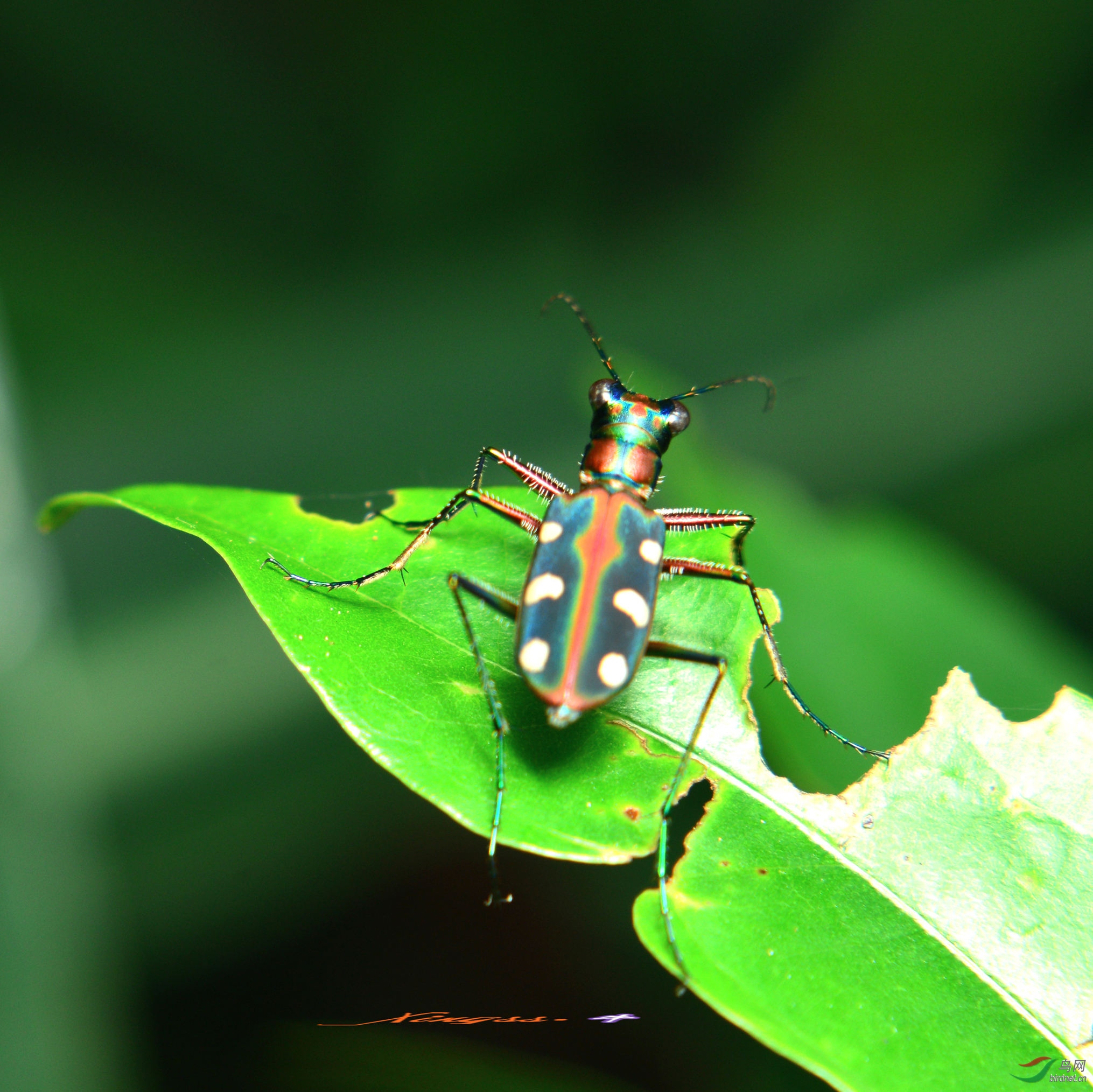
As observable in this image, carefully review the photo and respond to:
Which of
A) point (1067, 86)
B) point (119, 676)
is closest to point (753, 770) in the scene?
point (119, 676)

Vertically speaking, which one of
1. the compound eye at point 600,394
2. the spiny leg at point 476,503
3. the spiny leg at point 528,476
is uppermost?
the compound eye at point 600,394

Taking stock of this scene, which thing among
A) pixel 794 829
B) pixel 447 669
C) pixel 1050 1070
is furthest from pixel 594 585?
pixel 1050 1070

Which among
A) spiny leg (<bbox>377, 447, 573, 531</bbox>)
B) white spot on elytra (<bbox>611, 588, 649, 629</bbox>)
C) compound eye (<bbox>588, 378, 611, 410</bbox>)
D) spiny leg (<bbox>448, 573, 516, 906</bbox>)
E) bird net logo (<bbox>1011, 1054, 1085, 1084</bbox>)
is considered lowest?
bird net logo (<bbox>1011, 1054, 1085, 1084</bbox>)

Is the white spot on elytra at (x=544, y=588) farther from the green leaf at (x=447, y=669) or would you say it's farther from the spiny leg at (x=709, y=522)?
the spiny leg at (x=709, y=522)

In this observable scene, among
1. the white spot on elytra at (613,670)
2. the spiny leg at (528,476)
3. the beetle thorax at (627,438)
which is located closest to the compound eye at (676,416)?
the beetle thorax at (627,438)

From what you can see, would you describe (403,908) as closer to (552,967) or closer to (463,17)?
(552,967)

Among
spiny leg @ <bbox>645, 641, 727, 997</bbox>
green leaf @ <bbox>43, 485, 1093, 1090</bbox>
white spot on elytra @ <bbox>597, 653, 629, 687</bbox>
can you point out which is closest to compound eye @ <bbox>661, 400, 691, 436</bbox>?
green leaf @ <bbox>43, 485, 1093, 1090</bbox>

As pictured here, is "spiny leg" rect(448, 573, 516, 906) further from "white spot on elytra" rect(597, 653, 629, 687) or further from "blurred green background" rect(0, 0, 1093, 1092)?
"blurred green background" rect(0, 0, 1093, 1092)
